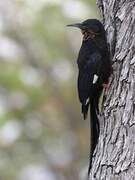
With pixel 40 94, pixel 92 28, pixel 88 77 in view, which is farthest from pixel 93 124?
pixel 40 94

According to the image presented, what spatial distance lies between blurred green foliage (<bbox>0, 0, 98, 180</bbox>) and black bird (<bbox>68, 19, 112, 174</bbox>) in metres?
4.46

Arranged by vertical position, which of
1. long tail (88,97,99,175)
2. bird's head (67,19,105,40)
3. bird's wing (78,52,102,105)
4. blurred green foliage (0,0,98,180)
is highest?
bird's head (67,19,105,40)

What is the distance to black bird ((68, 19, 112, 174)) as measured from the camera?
4211 mm

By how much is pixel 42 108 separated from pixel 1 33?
52.8 inches

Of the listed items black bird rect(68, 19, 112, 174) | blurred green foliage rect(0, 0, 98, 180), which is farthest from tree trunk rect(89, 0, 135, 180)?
blurred green foliage rect(0, 0, 98, 180)

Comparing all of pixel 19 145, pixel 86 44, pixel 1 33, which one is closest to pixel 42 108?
pixel 19 145

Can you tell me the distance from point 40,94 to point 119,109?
5.75m

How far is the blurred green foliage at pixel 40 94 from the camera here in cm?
920

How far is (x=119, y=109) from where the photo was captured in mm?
3904

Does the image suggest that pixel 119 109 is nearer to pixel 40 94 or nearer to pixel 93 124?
pixel 93 124

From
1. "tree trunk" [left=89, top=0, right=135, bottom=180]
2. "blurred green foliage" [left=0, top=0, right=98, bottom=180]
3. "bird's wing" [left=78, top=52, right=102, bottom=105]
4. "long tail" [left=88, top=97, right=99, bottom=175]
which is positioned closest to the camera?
"tree trunk" [left=89, top=0, right=135, bottom=180]

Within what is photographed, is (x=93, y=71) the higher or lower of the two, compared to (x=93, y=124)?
higher

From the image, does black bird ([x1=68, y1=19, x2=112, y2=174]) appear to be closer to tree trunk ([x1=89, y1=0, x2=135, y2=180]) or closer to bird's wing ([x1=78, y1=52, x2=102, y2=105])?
bird's wing ([x1=78, y1=52, x2=102, y2=105])

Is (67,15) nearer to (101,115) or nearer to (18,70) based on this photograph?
(18,70)
